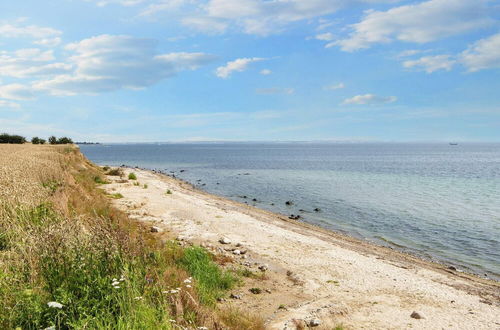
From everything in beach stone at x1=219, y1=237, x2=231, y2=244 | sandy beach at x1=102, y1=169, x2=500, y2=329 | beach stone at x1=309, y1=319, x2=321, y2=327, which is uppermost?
beach stone at x1=219, y1=237, x2=231, y2=244

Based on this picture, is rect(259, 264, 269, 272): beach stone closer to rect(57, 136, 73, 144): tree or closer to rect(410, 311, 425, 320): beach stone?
rect(410, 311, 425, 320): beach stone

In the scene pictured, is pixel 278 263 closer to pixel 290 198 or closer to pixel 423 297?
pixel 423 297

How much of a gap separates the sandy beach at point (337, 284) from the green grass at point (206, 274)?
0.47 m

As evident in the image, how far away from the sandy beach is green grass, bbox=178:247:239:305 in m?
0.47

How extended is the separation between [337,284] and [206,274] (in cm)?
549

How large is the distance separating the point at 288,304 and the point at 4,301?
818 centimetres

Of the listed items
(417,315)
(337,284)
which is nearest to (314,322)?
(417,315)

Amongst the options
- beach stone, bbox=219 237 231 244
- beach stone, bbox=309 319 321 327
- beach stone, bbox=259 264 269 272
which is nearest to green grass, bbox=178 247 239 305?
beach stone, bbox=259 264 269 272

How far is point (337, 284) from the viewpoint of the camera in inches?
529

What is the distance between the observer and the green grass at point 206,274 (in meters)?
11.0

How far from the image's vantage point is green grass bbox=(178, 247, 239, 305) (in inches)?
433

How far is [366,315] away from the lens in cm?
1075

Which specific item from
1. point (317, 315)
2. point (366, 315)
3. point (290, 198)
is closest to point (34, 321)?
point (317, 315)

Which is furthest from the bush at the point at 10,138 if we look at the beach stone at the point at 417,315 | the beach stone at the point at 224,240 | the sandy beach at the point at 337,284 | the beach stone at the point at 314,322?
the beach stone at the point at 417,315
